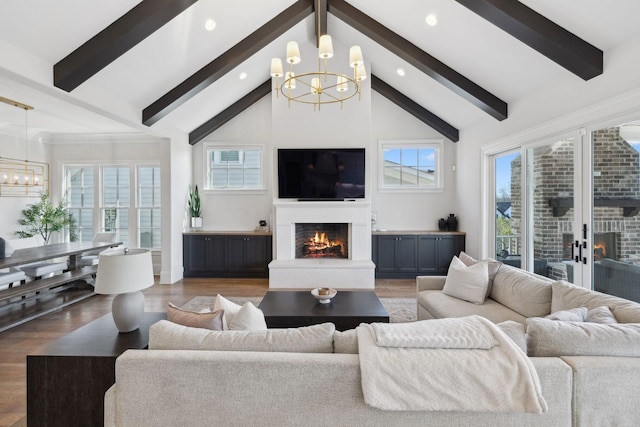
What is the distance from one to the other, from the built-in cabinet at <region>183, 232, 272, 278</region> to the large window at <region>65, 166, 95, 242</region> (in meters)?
2.32

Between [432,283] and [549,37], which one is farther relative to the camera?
[432,283]

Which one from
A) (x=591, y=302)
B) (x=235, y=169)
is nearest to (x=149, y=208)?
(x=235, y=169)

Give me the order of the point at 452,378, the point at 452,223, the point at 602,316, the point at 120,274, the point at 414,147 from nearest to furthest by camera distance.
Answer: the point at 452,378 < the point at 602,316 < the point at 120,274 < the point at 452,223 < the point at 414,147

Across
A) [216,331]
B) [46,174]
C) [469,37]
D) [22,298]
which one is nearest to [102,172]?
[46,174]

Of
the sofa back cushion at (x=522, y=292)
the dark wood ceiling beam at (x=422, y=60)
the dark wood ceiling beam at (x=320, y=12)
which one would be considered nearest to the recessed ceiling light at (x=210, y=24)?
the dark wood ceiling beam at (x=320, y=12)

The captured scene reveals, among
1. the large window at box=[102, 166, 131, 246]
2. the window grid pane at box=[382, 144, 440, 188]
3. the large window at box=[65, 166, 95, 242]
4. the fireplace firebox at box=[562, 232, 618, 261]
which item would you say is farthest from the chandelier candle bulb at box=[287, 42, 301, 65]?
the large window at box=[65, 166, 95, 242]

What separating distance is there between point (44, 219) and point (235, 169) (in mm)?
3662

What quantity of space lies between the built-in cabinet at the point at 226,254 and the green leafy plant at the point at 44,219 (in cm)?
255

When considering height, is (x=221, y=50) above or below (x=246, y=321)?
above

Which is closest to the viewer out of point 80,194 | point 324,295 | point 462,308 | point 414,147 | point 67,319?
point 462,308

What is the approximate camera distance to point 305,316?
3.05m

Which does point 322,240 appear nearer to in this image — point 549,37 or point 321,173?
point 321,173

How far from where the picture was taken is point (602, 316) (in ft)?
6.11

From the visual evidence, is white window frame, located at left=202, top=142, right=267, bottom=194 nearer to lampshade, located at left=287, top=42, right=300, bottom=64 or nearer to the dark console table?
lampshade, located at left=287, top=42, right=300, bottom=64
